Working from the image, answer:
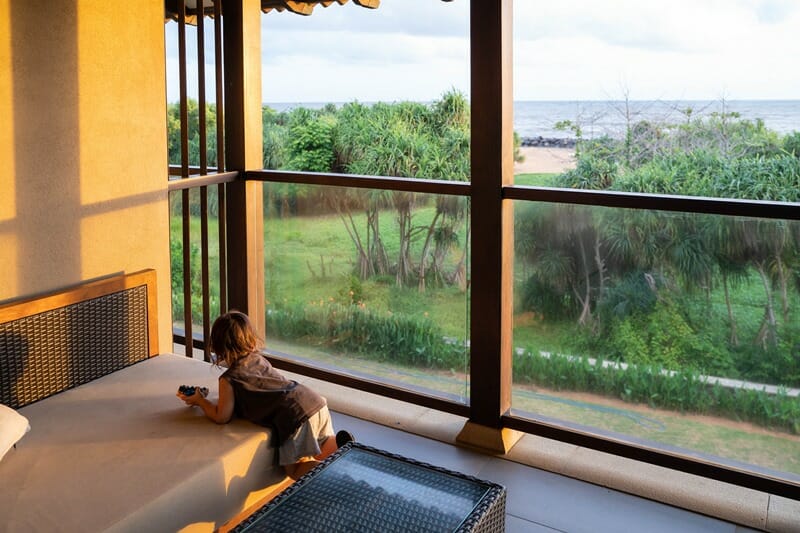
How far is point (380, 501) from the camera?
8.91ft

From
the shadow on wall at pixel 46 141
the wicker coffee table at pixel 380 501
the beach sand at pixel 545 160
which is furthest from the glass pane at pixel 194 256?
the wicker coffee table at pixel 380 501

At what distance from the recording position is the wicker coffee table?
8.52ft

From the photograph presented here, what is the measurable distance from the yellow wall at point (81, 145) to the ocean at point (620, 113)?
1854mm

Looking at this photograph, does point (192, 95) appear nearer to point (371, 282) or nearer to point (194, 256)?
point (194, 256)

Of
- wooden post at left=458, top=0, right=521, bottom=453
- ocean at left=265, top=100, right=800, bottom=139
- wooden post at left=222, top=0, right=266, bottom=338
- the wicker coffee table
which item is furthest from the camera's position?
wooden post at left=222, top=0, right=266, bottom=338

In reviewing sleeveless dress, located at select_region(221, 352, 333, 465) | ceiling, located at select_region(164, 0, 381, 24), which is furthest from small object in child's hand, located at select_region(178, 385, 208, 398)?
ceiling, located at select_region(164, 0, 381, 24)

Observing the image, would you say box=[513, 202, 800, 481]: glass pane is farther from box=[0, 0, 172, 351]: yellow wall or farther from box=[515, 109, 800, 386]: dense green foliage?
box=[0, 0, 172, 351]: yellow wall

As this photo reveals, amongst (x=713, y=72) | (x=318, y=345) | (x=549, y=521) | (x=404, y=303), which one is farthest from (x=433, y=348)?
(x=713, y=72)

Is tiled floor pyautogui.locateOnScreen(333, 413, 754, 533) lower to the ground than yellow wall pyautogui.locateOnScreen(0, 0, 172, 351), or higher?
lower

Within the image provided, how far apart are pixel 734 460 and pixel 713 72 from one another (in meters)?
1.71

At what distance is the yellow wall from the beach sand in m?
1.82

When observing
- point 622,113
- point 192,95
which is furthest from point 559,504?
point 192,95

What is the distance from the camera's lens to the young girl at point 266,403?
10.7 feet

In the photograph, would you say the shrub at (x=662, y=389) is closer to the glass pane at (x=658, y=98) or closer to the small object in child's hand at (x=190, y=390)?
the glass pane at (x=658, y=98)
